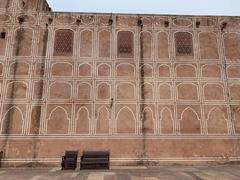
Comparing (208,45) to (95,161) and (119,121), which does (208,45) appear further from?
(95,161)

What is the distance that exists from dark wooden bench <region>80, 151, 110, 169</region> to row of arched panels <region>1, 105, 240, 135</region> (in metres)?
1.64

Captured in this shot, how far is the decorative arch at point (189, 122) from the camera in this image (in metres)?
11.8

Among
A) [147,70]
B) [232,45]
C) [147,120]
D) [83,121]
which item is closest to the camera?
[83,121]

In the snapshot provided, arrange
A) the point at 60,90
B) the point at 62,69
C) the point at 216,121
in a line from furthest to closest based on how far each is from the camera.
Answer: the point at 62,69
the point at 60,90
the point at 216,121

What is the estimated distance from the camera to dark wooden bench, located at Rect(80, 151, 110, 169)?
986 cm

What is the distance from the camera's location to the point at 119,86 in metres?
12.2

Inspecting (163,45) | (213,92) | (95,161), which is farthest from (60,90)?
(213,92)

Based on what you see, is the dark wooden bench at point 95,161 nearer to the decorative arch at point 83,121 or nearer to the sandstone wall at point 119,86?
the sandstone wall at point 119,86

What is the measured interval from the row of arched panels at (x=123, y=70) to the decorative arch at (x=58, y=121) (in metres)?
1.59

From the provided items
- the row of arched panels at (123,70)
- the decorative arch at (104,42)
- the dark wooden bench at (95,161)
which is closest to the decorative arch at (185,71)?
the row of arched panels at (123,70)

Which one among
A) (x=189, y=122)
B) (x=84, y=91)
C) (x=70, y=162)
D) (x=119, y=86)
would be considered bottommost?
(x=70, y=162)

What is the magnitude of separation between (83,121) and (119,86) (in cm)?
216

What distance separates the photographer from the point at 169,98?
1219 centimetres

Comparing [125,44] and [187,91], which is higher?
[125,44]
